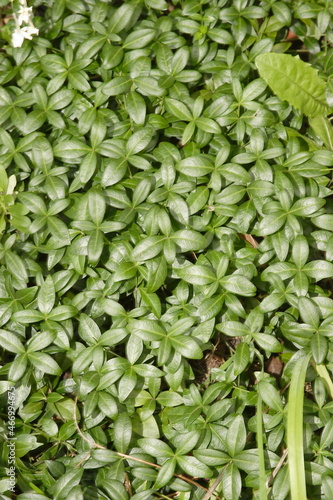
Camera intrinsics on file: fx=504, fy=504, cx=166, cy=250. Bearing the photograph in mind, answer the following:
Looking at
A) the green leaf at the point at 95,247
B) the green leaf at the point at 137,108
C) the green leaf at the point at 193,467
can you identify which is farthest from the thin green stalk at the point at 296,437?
the green leaf at the point at 137,108

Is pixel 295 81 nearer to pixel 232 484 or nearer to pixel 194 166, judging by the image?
pixel 194 166

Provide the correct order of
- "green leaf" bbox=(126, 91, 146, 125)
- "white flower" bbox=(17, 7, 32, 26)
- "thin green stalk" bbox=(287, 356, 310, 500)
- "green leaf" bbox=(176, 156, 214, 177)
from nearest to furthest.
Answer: "thin green stalk" bbox=(287, 356, 310, 500)
"green leaf" bbox=(176, 156, 214, 177)
"green leaf" bbox=(126, 91, 146, 125)
"white flower" bbox=(17, 7, 32, 26)

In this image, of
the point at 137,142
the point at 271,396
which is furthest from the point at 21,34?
the point at 271,396

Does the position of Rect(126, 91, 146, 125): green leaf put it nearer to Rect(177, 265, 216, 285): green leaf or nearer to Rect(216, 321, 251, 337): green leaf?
Rect(177, 265, 216, 285): green leaf

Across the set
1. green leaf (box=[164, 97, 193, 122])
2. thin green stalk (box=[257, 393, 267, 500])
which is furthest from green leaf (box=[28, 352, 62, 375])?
green leaf (box=[164, 97, 193, 122])

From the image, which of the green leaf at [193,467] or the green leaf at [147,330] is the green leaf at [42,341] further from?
the green leaf at [193,467]

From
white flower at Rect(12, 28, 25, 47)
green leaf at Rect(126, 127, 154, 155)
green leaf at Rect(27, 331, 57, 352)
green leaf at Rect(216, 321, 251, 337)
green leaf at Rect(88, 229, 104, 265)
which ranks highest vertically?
white flower at Rect(12, 28, 25, 47)

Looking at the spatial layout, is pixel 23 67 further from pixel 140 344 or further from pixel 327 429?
pixel 327 429

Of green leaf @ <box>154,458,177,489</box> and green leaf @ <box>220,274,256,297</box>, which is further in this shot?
green leaf @ <box>220,274,256,297</box>
